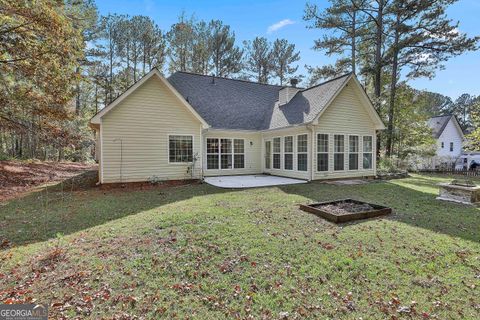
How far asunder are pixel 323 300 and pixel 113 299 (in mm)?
2616

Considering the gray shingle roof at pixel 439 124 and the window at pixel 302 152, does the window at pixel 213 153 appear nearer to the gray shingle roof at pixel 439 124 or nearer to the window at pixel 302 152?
the window at pixel 302 152

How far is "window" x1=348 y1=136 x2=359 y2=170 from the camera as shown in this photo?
41.6 ft

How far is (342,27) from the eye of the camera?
60.4ft

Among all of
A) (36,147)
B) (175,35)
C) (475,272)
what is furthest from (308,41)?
(36,147)

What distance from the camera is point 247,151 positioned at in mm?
14500

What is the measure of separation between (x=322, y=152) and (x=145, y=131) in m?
8.52

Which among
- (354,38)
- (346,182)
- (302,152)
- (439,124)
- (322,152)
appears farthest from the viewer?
(439,124)

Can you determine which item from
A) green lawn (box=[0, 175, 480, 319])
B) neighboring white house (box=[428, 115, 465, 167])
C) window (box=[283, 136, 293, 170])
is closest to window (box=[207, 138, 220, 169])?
window (box=[283, 136, 293, 170])

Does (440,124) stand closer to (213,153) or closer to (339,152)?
(339,152)

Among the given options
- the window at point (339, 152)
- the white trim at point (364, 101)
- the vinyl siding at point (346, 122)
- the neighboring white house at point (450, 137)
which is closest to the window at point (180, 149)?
the white trim at point (364, 101)

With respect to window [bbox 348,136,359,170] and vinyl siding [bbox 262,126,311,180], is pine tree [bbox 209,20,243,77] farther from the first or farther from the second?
window [bbox 348,136,359,170]

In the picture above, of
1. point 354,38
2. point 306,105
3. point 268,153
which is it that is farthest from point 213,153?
point 354,38

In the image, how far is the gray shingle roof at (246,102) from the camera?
1244 cm

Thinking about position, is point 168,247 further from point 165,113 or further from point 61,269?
point 165,113
